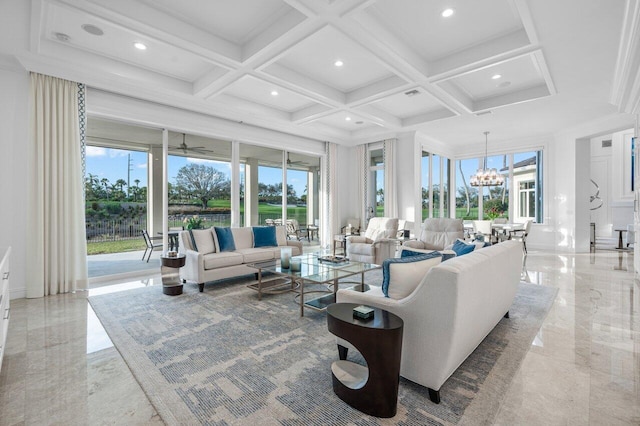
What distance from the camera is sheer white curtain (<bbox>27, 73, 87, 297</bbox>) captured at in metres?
4.04

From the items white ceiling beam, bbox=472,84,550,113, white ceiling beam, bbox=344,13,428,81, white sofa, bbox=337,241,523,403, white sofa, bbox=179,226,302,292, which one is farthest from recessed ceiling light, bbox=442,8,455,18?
white sofa, bbox=179,226,302,292

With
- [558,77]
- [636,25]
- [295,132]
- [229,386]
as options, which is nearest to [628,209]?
[558,77]

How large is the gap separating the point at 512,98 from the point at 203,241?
5785 mm

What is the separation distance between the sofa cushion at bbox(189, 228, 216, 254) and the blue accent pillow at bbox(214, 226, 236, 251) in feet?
0.35

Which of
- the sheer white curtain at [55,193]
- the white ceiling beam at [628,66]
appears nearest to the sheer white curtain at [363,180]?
the white ceiling beam at [628,66]

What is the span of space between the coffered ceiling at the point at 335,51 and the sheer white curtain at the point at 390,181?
72.6 inches

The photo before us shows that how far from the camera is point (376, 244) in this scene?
566cm

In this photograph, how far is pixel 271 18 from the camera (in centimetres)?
335

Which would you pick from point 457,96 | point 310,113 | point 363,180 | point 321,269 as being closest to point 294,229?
point 363,180

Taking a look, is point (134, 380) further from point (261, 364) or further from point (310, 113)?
point (310, 113)

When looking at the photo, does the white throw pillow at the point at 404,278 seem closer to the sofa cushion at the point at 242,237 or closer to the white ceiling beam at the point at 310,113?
the sofa cushion at the point at 242,237

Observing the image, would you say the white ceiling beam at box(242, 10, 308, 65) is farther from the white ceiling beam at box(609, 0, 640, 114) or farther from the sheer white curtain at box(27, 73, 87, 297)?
the white ceiling beam at box(609, 0, 640, 114)

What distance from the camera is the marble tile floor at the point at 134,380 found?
→ 177cm

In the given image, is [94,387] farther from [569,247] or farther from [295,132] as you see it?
[569,247]
